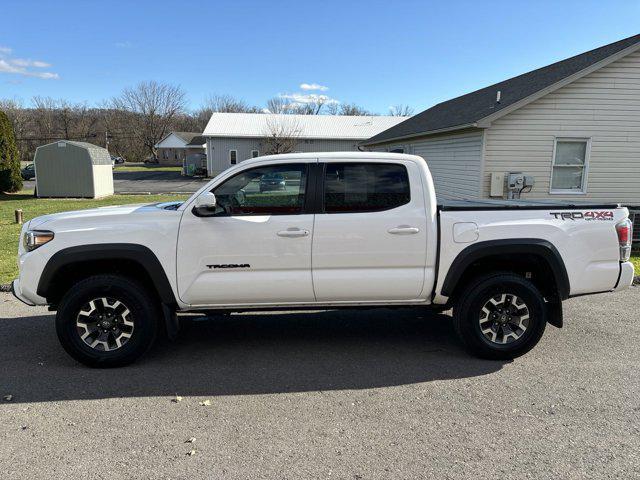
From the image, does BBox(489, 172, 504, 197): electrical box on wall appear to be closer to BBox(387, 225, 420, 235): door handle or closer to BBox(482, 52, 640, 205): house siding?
BBox(482, 52, 640, 205): house siding

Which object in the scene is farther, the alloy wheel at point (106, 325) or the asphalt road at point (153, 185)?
the asphalt road at point (153, 185)

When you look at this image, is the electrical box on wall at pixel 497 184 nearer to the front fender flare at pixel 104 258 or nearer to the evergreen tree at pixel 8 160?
the front fender flare at pixel 104 258

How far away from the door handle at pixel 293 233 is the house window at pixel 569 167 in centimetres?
900

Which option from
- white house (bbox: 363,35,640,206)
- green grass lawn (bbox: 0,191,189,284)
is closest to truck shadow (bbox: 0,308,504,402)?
green grass lawn (bbox: 0,191,189,284)

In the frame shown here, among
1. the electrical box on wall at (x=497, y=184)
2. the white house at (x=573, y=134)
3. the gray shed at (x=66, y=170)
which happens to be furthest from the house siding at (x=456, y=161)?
the gray shed at (x=66, y=170)

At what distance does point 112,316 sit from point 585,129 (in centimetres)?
1100

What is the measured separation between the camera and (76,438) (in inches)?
124

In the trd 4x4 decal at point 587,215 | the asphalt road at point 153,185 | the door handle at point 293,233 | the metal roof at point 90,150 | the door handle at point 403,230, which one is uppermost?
the metal roof at point 90,150

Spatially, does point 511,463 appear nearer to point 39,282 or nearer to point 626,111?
point 39,282

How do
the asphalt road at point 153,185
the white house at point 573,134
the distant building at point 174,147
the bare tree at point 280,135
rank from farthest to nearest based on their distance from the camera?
the distant building at point 174,147
the bare tree at point 280,135
the asphalt road at point 153,185
the white house at point 573,134

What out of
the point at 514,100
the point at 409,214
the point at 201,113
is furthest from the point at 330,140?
the point at 201,113

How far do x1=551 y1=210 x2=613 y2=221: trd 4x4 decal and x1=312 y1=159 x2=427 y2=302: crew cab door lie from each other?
1.32 m

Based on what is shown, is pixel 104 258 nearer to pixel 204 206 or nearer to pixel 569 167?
pixel 204 206

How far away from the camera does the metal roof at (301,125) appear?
4034 centimetres
